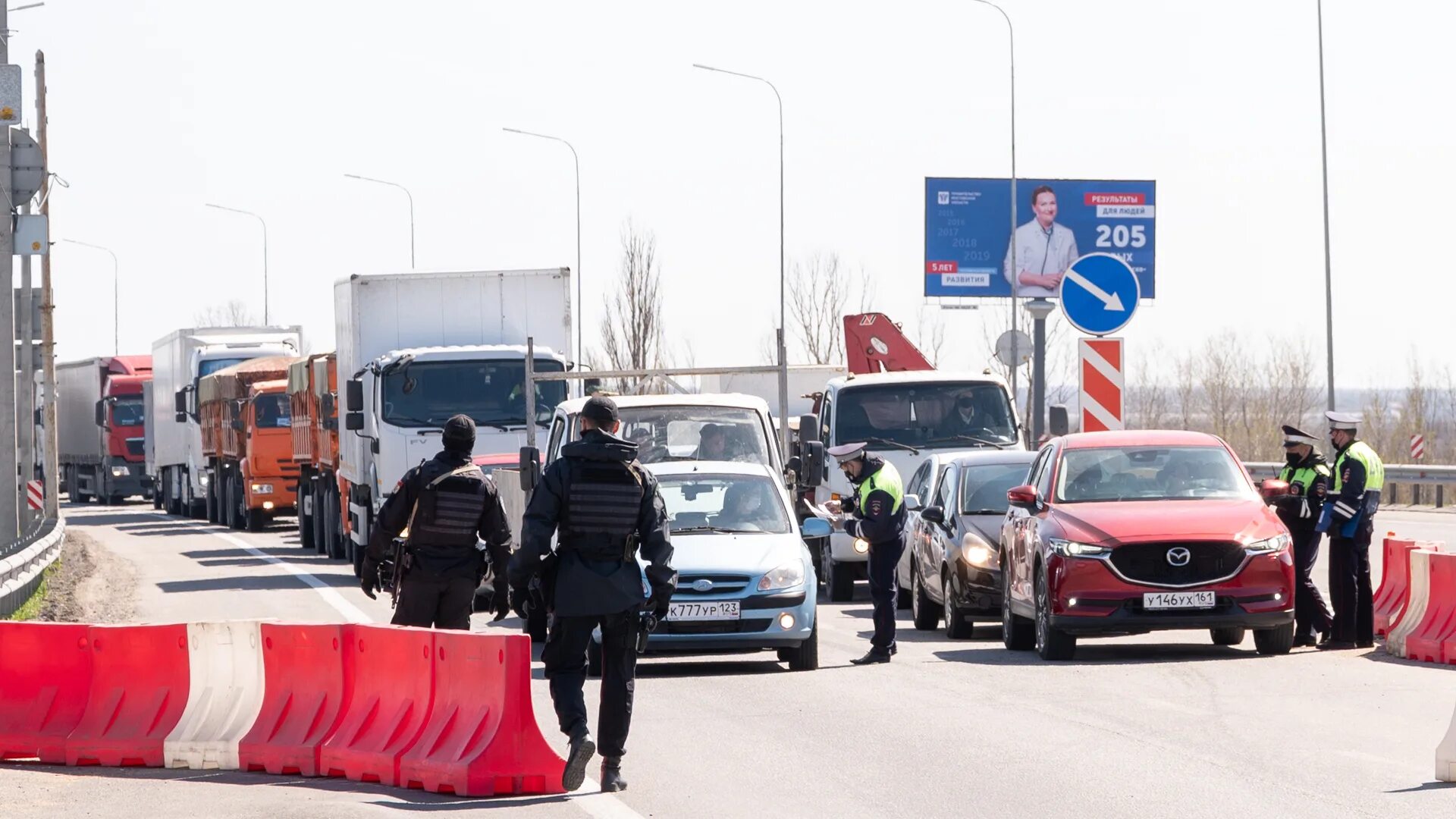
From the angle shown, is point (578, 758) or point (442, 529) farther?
point (442, 529)

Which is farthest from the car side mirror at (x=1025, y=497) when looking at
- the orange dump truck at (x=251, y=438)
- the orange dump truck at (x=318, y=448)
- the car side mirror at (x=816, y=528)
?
the orange dump truck at (x=251, y=438)

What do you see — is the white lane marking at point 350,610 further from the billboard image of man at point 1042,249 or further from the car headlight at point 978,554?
the billboard image of man at point 1042,249

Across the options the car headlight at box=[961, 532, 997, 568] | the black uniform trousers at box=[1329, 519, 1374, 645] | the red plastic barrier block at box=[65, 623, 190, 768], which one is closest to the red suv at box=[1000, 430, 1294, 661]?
the black uniform trousers at box=[1329, 519, 1374, 645]

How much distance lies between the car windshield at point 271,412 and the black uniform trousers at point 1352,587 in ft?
92.3

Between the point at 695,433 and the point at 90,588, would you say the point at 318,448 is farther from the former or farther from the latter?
the point at 695,433

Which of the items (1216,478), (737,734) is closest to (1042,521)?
(1216,478)

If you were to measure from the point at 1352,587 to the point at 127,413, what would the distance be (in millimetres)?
51808

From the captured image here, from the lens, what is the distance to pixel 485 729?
10250mm

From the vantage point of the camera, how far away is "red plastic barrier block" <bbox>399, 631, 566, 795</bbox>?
1010 centimetres

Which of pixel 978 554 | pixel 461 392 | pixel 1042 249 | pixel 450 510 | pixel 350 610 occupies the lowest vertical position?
pixel 350 610

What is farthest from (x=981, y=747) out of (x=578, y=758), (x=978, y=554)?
(x=978, y=554)

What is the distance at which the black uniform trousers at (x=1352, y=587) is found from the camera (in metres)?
16.6

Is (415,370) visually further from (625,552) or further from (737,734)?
(625,552)

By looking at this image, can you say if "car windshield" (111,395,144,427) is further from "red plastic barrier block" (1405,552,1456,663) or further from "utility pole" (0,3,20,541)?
"red plastic barrier block" (1405,552,1456,663)
